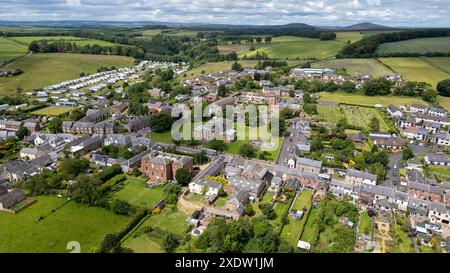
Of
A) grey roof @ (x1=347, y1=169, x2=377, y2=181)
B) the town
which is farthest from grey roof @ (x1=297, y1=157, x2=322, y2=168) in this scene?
grey roof @ (x1=347, y1=169, x2=377, y2=181)

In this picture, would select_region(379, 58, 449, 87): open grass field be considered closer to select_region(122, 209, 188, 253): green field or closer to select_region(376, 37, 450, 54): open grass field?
select_region(376, 37, 450, 54): open grass field

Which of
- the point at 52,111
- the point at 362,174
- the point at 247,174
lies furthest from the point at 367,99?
the point at 52,111

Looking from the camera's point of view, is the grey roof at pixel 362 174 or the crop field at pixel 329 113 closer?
the grey roof at pixel 362 174

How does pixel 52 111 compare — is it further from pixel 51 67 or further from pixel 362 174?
pixel 362 174

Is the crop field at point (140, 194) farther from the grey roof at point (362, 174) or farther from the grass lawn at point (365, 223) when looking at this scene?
the grey roof at point (362, 174)

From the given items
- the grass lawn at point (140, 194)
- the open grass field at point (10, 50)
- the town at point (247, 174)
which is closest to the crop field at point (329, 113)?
the town at point (247, 174)
